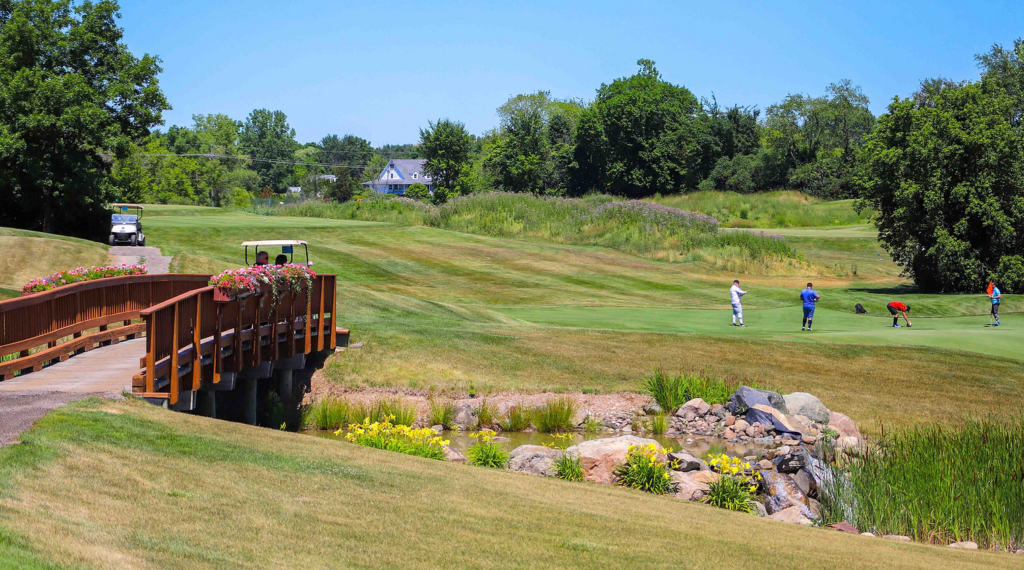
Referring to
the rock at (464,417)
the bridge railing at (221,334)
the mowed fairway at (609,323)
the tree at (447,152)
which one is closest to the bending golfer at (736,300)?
the mowed fairway at (609,323)

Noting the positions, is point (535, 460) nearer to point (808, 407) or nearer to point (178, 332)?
point (178, 332)

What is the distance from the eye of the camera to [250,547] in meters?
6.85

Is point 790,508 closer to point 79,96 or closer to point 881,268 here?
point 79,96

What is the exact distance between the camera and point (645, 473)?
1322 cm

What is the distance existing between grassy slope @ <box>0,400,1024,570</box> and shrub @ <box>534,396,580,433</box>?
853 centimetres

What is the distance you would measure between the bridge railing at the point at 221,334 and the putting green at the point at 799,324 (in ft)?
39.2

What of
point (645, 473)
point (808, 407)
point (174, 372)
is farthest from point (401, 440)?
point (808, 407)

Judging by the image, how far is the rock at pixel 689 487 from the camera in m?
13.1

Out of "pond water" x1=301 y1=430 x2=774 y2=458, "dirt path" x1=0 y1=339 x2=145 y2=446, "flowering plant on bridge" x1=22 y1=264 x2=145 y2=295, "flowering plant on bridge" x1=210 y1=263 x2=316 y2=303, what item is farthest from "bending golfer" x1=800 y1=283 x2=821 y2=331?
"dirt path" x1=0 y1=339 x2=145 y2=446

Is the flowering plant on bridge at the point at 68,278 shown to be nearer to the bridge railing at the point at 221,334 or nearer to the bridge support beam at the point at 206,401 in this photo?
the bridge railing at the point at 221,334

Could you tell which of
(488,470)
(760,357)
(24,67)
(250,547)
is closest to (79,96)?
(24,67)

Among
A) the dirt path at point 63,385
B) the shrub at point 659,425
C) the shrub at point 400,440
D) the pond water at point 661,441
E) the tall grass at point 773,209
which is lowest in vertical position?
the pond water at point 661,441

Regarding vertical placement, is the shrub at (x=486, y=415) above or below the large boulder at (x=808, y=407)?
below

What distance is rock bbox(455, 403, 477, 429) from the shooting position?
65.5 ft
